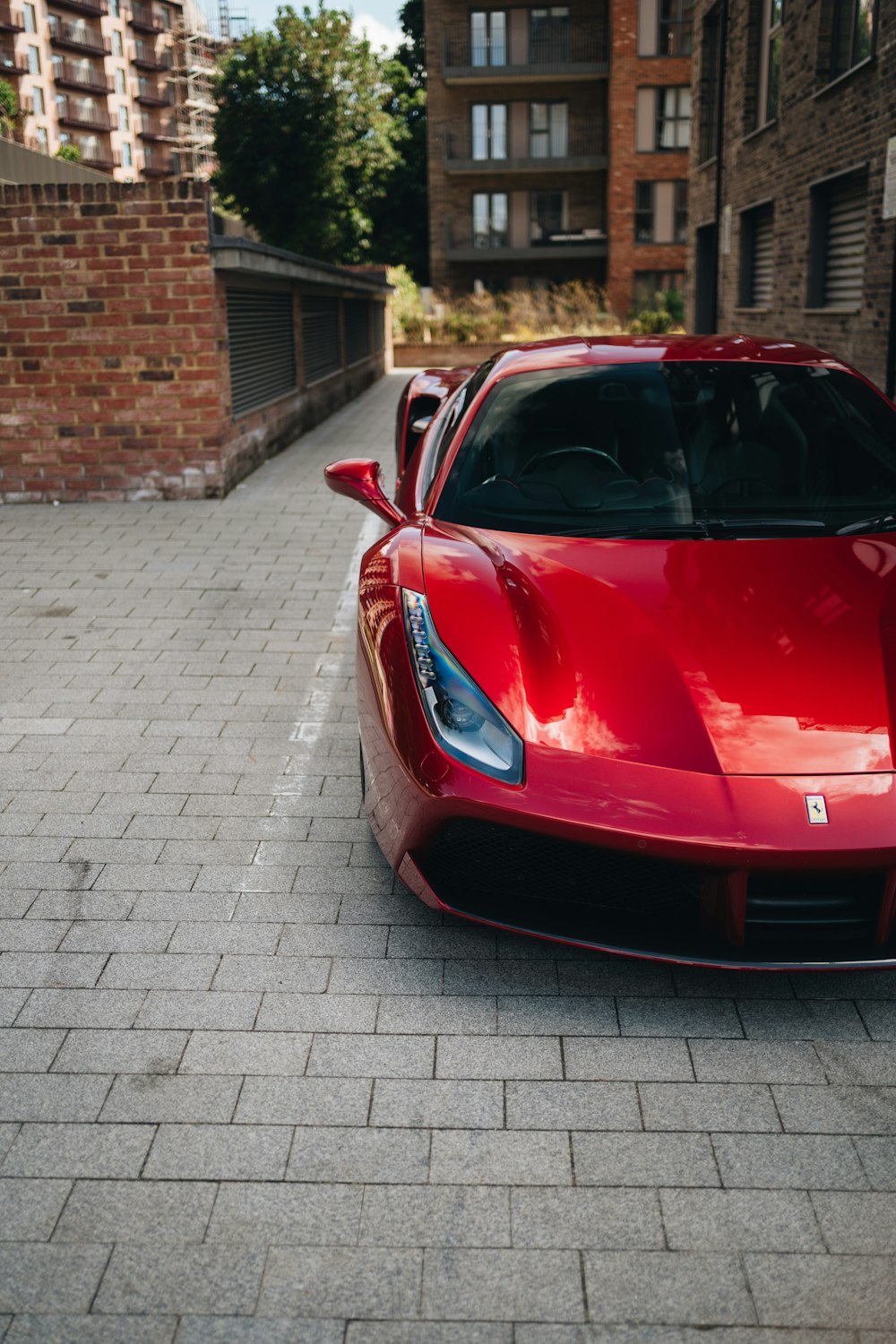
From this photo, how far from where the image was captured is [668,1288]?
79.9 inches

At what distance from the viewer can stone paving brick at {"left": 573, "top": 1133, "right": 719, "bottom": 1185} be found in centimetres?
230

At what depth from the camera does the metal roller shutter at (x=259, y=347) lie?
11.1 m

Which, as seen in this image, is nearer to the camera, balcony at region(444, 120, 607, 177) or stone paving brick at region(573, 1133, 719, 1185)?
stone paving brick at region(573, 1133, 719, 1185)

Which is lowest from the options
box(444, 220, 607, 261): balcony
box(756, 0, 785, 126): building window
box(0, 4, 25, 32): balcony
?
box(444, 220, 607, 261): balcony

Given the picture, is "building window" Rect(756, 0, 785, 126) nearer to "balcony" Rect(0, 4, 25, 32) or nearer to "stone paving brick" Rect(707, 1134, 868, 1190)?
"stone paving brick" Rect(707, 1134, 868, 1190)

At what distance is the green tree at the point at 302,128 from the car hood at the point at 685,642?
39377mm

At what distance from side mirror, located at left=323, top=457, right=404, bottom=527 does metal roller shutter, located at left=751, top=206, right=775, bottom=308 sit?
1372 centimetres

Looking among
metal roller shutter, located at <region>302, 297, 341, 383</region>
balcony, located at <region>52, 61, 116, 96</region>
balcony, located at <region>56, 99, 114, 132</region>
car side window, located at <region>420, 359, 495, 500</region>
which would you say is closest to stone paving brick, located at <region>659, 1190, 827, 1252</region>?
car side window, located at <region>420, 359, 495, 500</region>

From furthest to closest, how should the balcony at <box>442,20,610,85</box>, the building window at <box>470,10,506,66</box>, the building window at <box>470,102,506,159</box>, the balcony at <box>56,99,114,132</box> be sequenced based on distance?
the balcony at <box>56,99,114,132</box>
the building window at <box>470,102,506,159</box>
the building window at <box>470,10,506,66</box>
the balcony at <box>442,20,610,85</box>

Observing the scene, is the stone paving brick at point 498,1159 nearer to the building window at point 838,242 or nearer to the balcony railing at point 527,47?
the building window at point 838,242

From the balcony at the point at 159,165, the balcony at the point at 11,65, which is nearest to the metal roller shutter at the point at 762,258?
the balcony at the point at 11,65

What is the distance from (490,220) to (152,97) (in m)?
53.3

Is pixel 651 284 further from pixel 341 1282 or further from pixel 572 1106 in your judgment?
pixel 341 1282

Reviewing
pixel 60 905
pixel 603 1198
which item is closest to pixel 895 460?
pixel 603 1198
